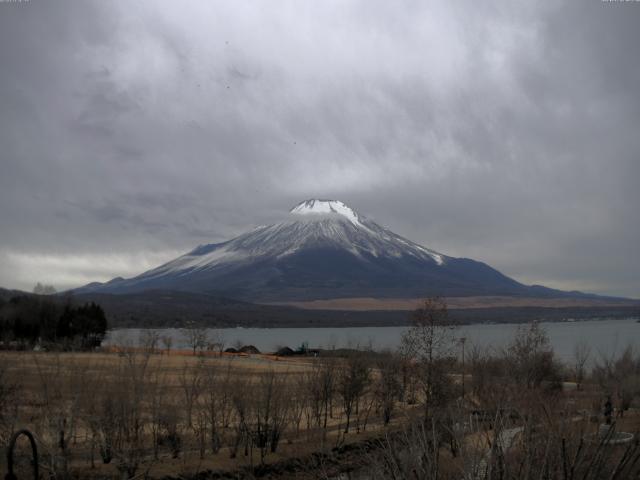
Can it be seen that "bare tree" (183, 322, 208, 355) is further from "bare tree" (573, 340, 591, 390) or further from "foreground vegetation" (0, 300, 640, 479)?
"foreground vegetation" (0, 300, 640, 479)

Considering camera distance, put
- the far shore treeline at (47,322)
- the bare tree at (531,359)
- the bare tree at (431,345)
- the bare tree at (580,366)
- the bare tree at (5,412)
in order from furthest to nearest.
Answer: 1. the far shore treeline at (47,322)
2. the bare tree at (580,366)
3. the bare tree at (531,359)
4. the bare tree at (431,345)
5. the bare tree at (5,412)

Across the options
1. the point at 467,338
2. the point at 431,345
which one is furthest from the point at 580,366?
the point at 431,345

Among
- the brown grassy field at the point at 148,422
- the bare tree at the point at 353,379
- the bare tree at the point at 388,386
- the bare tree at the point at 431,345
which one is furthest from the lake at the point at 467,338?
the brown grassy field at the point at 148,422

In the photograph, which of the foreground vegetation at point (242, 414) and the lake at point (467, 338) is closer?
the foreground vegetation at point (242, 414)

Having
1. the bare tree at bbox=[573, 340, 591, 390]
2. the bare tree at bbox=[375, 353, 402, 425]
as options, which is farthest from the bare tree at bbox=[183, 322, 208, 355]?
the bare tree at bbox=[573, 340, 591, 390]

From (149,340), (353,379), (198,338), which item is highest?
(149,340)

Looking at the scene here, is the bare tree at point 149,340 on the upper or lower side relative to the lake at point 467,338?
upper

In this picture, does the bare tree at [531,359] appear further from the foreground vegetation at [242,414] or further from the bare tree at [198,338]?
the bare tree at [198,338]

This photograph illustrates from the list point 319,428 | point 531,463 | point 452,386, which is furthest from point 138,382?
point 531,463

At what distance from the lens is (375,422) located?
2984cm

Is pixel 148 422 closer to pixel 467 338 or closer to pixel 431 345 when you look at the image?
pixel 431 345

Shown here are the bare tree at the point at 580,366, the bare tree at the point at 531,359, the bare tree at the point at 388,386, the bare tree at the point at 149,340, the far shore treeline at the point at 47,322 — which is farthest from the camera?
the far shore treeline at the point at 47,322

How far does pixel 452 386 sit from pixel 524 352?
16.4ft

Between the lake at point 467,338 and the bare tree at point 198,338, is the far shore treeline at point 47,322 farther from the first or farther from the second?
the bare tree at point 198,338
